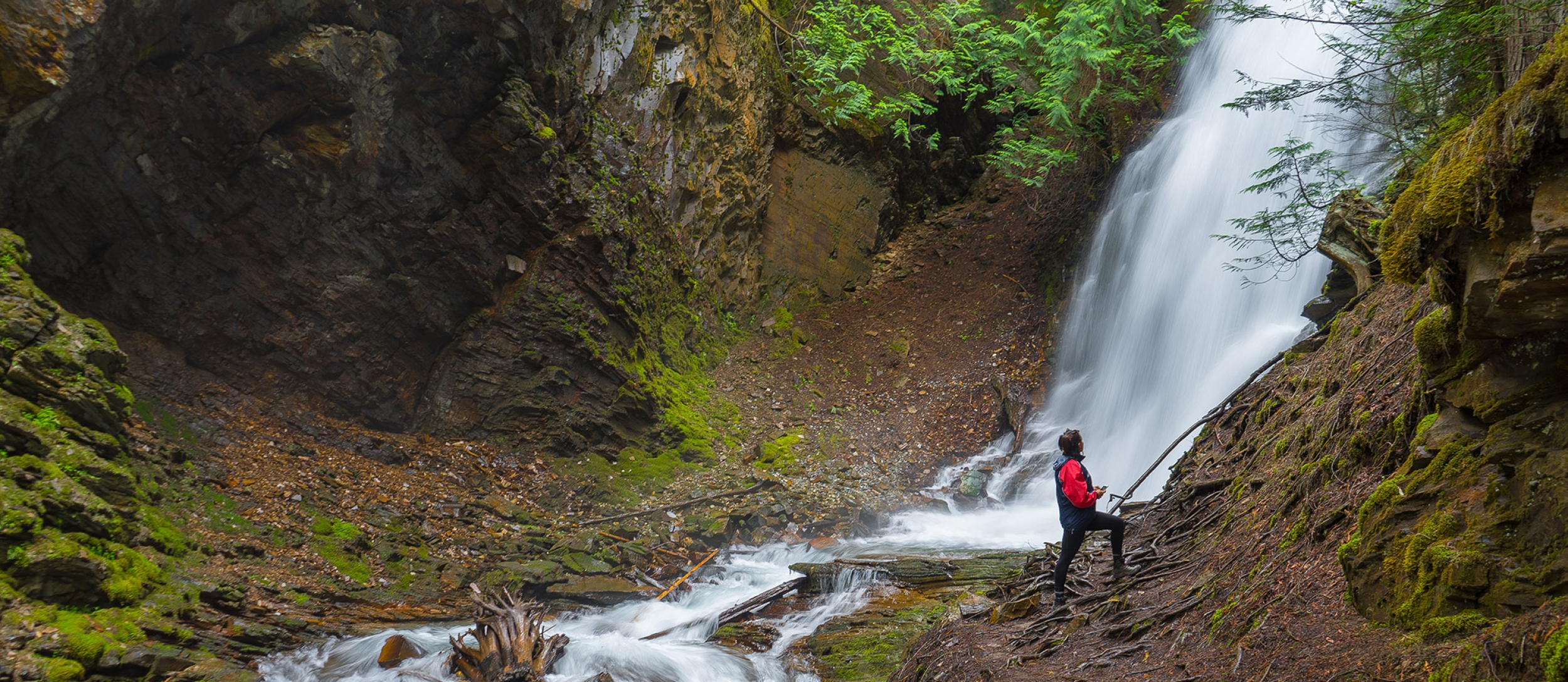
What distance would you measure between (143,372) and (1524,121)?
11123 millimetres

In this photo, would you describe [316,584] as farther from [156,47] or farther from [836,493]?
[836,493]

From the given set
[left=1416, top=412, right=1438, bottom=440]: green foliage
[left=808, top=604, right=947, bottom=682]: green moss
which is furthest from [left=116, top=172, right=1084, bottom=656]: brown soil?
[left=1416, top=412, right=1438, bottom=440]: green foliage

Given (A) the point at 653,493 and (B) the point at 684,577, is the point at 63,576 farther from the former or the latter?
(A) the point at 653,493

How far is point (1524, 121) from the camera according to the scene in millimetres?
2477

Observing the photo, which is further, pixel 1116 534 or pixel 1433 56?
pixel 1116 534

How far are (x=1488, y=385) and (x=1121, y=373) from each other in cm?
1041

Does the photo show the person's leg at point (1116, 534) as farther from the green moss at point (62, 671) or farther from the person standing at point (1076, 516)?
the green moss at point (62, 671)

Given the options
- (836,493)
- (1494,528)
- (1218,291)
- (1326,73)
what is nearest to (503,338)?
(836,493)

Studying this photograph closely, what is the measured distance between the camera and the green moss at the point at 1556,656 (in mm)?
1956

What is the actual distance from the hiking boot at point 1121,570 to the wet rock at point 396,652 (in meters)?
5.28

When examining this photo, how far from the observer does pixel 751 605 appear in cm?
723

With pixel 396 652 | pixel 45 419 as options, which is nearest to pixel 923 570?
pixel 396 652

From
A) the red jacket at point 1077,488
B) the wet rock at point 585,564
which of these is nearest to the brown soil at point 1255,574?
the red jacket at point 1077,488

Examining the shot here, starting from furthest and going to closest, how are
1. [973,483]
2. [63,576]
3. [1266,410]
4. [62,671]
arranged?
[973,483], [1266,410], [63,576], [62,671]
